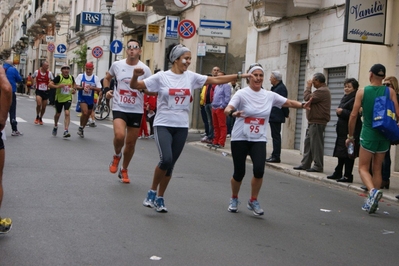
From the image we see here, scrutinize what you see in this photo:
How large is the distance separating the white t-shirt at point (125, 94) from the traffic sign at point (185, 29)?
1247 cm

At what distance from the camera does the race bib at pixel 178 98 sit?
28.8 ft

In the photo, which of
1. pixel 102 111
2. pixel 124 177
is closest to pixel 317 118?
pixel 124 177

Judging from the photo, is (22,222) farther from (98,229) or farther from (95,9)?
(95,9)

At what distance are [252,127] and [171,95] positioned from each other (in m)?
1.02

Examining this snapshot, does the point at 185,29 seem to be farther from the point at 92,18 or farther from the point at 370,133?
the point at 92,18

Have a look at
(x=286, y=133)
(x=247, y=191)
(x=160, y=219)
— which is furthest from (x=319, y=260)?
(x=286, y=133)

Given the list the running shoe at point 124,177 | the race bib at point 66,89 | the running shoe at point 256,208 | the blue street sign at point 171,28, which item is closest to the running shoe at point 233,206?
the running shoe at point 256,208

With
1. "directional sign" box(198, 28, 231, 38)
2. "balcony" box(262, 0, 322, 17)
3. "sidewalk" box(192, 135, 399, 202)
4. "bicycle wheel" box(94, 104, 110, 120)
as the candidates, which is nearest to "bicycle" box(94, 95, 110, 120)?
"bicycle wheel" box(94, 104, 110, 120)

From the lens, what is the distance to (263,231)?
8008 mm

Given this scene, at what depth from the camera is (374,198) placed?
978cm

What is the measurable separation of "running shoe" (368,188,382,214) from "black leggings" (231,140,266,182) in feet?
5.48

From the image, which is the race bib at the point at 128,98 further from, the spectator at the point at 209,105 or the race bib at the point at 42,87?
the race bib at the point at 42,87

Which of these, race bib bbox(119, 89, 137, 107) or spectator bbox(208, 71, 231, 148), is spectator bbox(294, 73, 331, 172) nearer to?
race bib bbox(119, 89, 137, 107)

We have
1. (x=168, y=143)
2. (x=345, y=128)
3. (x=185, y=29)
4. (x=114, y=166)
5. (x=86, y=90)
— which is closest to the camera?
(x=168, y=143)
